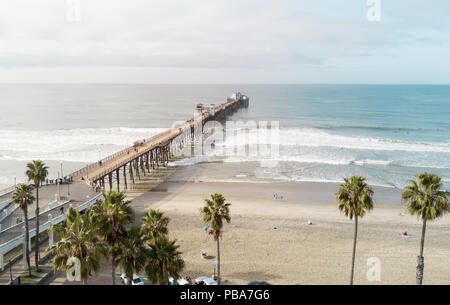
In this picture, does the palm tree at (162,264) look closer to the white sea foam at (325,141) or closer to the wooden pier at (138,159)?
the wooden pier at (138,159)

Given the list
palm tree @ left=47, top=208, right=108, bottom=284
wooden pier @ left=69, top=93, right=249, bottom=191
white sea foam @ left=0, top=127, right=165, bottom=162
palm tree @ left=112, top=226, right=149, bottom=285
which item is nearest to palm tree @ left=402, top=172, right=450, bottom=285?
palm tree @ left=112, top=226, right=149, bottom=285

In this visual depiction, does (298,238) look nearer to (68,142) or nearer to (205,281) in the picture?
(205,281)

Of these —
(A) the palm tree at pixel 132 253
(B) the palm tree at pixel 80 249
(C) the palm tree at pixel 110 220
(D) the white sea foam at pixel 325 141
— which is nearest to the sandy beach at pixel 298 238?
(C) the palm tree at pixel 110 220

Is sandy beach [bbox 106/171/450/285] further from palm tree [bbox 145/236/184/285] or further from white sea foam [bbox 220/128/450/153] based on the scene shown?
white sea foam [bbox 220/128/450/153]

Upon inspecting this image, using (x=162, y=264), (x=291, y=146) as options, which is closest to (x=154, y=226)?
(x=162, y=264)
